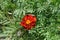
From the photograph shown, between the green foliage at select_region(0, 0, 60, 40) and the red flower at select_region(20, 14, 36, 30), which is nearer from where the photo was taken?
the green foliage at select_region(0, 0, 60, 40)

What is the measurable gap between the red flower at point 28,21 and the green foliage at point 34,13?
45 millimetres

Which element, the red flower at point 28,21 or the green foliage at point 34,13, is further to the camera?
the red flower at point 28,21

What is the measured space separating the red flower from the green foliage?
0.05 metres

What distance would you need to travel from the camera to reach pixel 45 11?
2.75 m

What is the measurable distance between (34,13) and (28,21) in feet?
0.47

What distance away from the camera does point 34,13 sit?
2869mm

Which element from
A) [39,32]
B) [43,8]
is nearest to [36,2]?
[43,8]

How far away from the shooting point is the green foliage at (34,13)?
2.65 metres

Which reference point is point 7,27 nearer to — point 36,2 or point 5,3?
point 5,3

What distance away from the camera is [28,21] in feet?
9.18

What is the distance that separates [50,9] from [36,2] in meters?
0.20

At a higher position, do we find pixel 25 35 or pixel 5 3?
pixel 5 3

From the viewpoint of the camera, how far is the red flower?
9.12ft

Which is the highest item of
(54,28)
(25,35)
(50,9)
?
(50,9)
